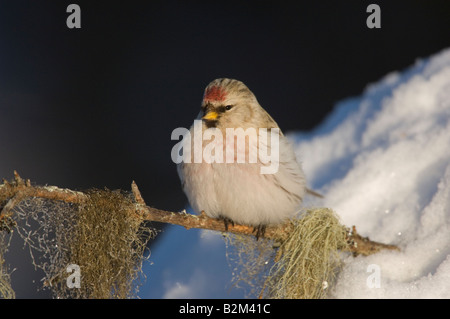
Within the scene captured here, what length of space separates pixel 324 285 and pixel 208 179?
0.41 meters

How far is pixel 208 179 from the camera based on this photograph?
1.43 meters

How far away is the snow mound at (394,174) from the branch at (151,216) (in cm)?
4

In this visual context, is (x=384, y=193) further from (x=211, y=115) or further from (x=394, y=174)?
(x=211, y=115)

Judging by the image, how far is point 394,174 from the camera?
1552 mm

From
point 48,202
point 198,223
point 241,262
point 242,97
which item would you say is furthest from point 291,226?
point 48,202

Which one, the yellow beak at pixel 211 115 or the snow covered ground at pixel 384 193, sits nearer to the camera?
the snow covered ground at pixel 384 193

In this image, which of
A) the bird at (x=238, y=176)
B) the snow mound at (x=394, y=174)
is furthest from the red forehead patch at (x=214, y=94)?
the snow mound at (x=394, y=174)

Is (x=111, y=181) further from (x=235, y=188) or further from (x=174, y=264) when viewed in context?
(x=235, y=188)

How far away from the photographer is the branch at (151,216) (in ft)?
3.08

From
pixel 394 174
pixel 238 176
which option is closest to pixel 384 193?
pixel 394 174

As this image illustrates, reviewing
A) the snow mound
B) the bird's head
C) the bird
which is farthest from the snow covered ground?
the bird's head

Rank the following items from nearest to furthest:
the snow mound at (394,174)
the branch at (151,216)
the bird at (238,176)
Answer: the branch at (151,216) < the snow mound at (394,174) < the bird at (238,176)

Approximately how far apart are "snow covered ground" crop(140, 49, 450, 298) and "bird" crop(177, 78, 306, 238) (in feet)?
0.63

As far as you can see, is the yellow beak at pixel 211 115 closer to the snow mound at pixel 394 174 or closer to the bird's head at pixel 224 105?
the bird's head at pixel 224 105
